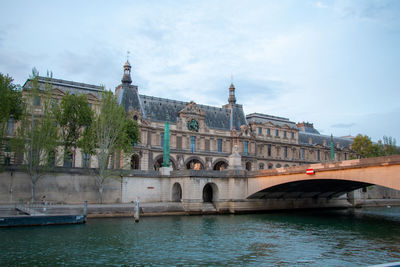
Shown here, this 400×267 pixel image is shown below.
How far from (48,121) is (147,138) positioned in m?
24.5

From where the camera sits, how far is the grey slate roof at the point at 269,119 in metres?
92.6

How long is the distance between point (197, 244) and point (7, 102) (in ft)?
102

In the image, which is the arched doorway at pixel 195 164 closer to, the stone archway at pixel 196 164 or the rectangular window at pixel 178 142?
the stone archway at pixel 196 164

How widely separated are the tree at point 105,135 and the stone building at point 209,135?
11.7 meters

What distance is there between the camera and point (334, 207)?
71.7 metres

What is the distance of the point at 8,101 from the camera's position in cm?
4788

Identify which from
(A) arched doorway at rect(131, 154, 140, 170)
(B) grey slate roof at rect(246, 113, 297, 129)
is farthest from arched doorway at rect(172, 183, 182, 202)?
(B) grey slate roof at rect(246, 113, 297, 129)

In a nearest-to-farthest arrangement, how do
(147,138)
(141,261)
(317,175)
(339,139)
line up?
(141,261) < (317,175) < (147,138) < (339,139)

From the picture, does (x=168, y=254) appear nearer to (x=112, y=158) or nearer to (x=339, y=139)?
(x=112, y=158)

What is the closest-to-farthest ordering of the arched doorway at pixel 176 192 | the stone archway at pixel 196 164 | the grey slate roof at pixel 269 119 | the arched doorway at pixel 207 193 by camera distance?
1. the arched doorway at pixel 176 192
2. the arched doorway at pixel 207 193
3. the stone archway at pixel 196 164
4. the grey slate roof at pixel 269 119

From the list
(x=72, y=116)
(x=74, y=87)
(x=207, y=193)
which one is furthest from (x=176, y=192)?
(x=74, y=87)

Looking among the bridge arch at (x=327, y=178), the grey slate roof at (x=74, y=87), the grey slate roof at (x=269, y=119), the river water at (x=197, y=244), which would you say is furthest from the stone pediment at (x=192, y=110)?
the river water at (x=197, y=244)

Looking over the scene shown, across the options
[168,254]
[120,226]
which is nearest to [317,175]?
[120,226]

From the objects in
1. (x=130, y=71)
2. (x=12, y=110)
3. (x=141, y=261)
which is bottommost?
(x=141, y=261)
